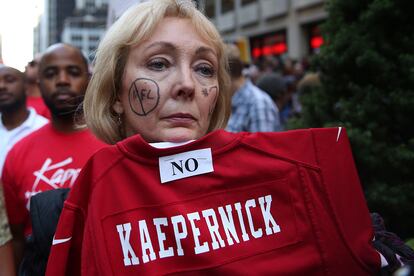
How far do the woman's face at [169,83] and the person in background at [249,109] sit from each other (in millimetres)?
3354

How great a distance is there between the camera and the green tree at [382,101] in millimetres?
2520

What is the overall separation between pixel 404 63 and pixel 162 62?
1.44 m

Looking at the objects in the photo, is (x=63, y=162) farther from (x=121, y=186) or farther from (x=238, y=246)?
(x=238, y=246)

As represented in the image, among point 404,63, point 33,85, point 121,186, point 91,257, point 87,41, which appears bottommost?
point 91,257

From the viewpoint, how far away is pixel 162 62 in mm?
1663

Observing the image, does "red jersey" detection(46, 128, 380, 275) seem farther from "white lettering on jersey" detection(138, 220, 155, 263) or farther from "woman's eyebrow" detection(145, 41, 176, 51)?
"woman's eyebrow" detection(145, 41, 176, 51)

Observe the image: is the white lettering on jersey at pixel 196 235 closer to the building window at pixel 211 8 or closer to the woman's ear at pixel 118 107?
the woman's ear at pixel 118 107

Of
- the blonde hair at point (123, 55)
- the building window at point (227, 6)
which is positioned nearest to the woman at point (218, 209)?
the blonde hair at point (123, 55)

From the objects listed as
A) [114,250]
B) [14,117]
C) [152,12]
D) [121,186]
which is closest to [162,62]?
[152,12]

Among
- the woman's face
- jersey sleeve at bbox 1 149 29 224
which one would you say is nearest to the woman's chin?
the woman's face

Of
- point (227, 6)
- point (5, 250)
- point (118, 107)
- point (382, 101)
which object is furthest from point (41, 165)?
point (227, 6)

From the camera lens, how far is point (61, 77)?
3.24 m

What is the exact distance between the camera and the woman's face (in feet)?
5.40

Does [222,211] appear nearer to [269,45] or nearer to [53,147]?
[53,147]
